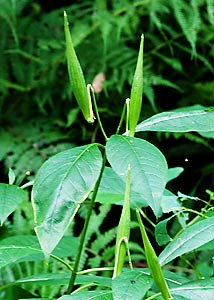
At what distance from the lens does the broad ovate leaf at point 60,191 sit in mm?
500

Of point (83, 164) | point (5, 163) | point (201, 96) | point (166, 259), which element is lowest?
point (5, 163)

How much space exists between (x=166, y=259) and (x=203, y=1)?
1696mm

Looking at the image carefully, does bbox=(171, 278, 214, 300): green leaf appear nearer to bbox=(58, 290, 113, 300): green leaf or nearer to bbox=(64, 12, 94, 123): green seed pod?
bbox=(58, 290, 113, 300): green leaf

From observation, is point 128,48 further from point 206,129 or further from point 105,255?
point 206,129

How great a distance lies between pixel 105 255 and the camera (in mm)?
1559

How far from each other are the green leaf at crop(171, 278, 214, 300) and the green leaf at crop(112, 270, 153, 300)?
0.03 meters

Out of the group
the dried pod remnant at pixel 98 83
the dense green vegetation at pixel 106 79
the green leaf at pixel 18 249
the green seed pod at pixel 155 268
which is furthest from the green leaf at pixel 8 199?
the dried pod remnant at pixel 98 83

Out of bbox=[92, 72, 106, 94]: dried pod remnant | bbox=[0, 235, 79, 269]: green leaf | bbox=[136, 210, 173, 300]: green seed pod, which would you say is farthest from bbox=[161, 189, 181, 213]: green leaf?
bbox=[92, 72, 106, 94]: dried pod remnant

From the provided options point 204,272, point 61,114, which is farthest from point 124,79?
point 204,272

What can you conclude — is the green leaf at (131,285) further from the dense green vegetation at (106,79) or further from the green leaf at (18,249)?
the dense green vegetation at (106,79)

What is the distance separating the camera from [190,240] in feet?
1.89

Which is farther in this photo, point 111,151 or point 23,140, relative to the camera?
point 23,140

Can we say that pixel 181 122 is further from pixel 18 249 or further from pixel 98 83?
pixel 98 83

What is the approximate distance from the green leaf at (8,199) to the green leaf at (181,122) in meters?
0.15
